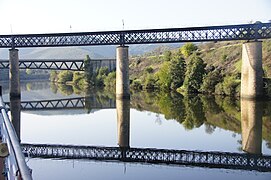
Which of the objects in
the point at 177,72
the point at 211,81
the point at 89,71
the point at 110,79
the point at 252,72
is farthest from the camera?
the point at 89,71

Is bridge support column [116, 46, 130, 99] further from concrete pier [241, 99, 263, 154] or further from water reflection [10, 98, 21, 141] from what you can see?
concrete pier [241, 99, 263, 154]

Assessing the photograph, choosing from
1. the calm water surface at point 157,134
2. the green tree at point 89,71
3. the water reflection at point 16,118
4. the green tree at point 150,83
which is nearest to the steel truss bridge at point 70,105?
the water reflection at point 16,118

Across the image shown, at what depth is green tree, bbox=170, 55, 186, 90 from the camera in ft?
188

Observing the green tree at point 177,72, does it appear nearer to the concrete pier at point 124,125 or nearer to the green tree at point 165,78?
the green tree at point 165,78

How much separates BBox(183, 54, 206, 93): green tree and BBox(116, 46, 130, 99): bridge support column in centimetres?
934

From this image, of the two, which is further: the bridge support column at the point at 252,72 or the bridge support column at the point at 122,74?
the bridge support column at the point at 122,74

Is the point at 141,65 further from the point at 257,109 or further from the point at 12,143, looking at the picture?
the point at 12,143

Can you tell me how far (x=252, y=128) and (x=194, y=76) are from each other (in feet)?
94.6

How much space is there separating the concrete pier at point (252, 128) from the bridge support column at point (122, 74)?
56.1 ft

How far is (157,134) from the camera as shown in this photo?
23.3m

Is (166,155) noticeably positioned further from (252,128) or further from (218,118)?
(218,118)

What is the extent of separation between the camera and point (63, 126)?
2719 centimetres

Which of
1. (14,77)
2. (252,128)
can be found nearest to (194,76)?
(14,77)

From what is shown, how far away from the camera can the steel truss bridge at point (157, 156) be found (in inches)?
619
